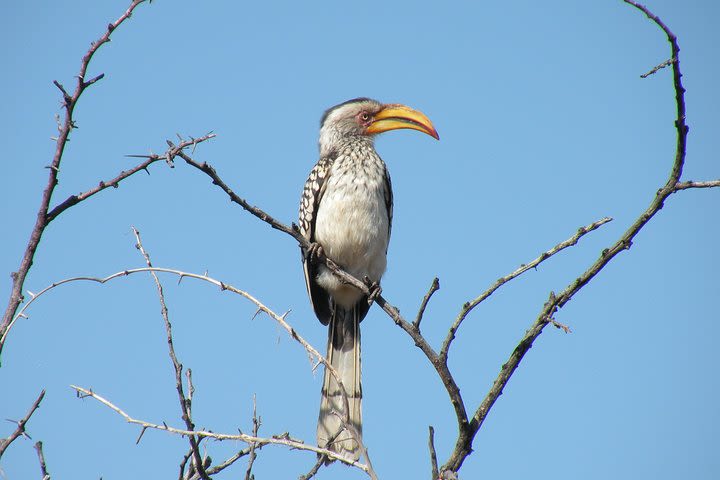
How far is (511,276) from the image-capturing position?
2.77 m

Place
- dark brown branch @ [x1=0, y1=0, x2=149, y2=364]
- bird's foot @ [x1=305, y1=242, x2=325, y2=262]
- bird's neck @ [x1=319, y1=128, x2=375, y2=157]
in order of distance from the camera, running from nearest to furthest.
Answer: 1. dark brown branch @ [x1=0, y1=0, x2=149, y2=364]
2. bird's foot @ [x1=305, y1=242, x2=325, y2=262]
3. bird's neck @ [x1=319, y1=128, x2=375, y2=157]

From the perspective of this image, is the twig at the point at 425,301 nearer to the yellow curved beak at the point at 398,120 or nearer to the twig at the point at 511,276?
the twig at the point at 511,276

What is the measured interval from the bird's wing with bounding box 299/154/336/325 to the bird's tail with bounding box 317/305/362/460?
12 centimetres

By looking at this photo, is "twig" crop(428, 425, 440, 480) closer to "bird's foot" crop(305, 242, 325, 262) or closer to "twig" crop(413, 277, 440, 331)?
"twig" crop(413, 277, 440, 331)

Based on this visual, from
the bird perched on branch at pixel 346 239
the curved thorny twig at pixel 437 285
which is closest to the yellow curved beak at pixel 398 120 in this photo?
the bird perched on branch at pixel 346 239

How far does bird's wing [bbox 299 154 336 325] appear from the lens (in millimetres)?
5234

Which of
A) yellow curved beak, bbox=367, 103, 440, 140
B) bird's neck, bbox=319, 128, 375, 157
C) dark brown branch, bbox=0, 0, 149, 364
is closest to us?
dark brown branch, bbox=0, 0, 149, 364

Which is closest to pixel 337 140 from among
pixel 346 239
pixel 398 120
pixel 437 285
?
pixel 398 120

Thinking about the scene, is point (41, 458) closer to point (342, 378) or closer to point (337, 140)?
point (342, 378)

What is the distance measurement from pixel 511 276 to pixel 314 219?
103 inches

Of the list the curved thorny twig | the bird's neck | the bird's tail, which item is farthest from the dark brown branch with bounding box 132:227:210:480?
the bird's neck

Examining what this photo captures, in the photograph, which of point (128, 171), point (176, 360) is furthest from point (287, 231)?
point (128, 171)

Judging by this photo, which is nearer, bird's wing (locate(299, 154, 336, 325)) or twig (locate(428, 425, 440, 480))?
twig (locate(428, 425, 440, 480))

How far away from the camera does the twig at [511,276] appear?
276 centimetres
